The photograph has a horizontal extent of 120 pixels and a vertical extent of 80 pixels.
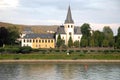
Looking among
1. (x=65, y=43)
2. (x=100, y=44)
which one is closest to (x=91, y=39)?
(x=100, y=44)

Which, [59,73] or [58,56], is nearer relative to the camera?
[59,73]

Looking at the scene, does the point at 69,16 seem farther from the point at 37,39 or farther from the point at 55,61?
the point at 55,61

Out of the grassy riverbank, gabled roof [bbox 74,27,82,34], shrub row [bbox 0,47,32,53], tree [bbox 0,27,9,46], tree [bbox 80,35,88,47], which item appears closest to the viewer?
the grassy riverbank

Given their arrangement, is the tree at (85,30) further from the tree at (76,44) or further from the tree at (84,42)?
the tree at (84,42)

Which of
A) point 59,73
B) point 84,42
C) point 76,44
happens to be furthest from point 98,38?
point 59,73

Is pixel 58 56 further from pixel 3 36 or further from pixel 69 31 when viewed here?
pixel 69 31

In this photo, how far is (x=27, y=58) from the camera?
90375mm

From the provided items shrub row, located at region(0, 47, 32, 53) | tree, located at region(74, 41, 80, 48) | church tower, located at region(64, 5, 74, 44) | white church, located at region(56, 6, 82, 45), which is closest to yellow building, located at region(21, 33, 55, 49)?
white church, located at region(56, 6, 82, 45)

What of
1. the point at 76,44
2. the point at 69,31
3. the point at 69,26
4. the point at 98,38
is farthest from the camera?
the point at 69,31

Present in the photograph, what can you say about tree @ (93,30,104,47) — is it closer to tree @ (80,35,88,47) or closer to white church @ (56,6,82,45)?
tree @ (80,35,88,47)

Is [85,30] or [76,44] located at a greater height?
[85,30]

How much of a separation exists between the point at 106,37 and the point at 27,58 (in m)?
36.1

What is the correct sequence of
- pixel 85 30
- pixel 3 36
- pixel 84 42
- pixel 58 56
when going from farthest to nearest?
1. pixel 85 30
2. pixel 84 42
3. pixel 3 36
4. pixel 58 56

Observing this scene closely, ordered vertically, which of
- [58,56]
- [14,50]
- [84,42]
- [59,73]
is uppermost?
[84,42]
